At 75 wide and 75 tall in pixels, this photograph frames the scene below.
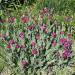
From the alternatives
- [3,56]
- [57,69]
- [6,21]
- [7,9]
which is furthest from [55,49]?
[7,9]

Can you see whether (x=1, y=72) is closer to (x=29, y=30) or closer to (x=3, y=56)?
(x=3, y=56)

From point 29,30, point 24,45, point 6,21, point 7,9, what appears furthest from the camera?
point 7,9

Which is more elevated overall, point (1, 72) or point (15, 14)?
point (15, 14)

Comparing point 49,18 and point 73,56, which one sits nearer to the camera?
point 73,56

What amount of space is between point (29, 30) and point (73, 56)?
891 mm

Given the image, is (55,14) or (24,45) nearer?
(24,45)

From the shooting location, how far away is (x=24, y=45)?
178 inches

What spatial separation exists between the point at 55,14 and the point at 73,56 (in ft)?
5.29

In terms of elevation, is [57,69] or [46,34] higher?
[46,34]

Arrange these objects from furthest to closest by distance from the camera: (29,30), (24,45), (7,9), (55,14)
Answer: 1. (7,9)
2. (55,14)
3. (29,30)
4. (24,45)

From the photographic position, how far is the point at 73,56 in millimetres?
4711

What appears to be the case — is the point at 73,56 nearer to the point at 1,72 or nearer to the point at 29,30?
the point at 29,30

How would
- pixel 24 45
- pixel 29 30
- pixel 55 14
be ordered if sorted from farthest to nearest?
pixel 55 14 < pixel 29 30 < pixel 24 45

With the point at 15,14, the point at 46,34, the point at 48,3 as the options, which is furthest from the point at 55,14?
the point at 46,34
